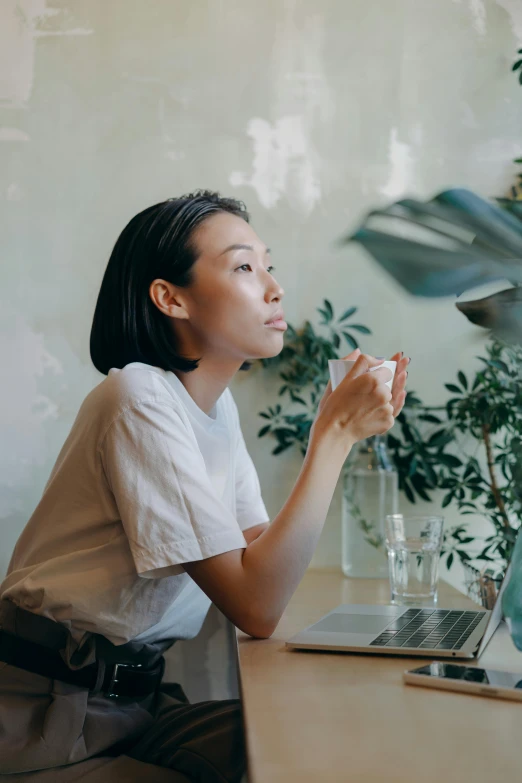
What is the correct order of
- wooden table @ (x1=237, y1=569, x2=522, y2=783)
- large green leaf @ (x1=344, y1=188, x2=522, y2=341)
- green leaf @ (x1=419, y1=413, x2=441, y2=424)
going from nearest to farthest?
large green leaf @ (x1=344, y1=188, x2=522, y2=341), wooden table @ (x1=237, y1=569, x2=522, y2=783), green leaf @ (x1=419, y1=413, x2=441, y2=424)

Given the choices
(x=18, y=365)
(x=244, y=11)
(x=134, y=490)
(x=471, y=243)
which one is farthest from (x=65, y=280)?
(x=471, y=243)

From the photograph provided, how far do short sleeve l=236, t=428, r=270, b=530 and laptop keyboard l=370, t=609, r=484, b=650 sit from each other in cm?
38

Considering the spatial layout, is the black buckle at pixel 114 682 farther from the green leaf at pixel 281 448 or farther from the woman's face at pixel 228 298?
the green leaf at pixel 281 448

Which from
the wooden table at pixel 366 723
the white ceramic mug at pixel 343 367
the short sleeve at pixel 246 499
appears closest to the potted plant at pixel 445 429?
the short sleeve at pixel 246 499

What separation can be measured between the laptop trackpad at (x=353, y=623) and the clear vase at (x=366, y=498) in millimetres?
533

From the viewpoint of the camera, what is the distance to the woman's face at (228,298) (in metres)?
1.15

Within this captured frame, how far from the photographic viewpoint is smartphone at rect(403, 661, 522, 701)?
658 millimetres

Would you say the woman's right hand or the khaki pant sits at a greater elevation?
the woman's right hand

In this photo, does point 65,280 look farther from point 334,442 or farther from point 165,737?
point 165,737

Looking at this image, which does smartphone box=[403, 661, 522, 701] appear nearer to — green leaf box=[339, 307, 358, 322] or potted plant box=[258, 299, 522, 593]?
potted plant box=[258, 299, 522, 593]

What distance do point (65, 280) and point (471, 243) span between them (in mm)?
1426

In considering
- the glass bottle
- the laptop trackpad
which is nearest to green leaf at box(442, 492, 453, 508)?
the laptop trackpad

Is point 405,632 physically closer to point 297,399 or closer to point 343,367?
point 343,367

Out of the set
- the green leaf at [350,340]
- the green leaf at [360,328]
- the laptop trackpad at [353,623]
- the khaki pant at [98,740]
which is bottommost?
the khaki pant at [98,740]
